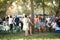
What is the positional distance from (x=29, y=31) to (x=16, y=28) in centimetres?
255

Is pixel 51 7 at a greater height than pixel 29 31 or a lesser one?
greater

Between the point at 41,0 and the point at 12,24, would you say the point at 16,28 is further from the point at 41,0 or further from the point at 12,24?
the point at 41,0

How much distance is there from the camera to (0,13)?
29172 millimetres

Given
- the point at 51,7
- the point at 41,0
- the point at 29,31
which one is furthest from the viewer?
the point at 51,7

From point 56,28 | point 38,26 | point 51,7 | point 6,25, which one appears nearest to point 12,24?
point 6,25

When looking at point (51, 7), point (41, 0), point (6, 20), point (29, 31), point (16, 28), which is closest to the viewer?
point (29, 31)

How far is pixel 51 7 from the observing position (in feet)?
143

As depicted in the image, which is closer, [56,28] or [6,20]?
[56,28]

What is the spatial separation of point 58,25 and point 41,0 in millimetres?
4633

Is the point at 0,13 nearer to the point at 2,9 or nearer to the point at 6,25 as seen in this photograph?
the point at 2,9

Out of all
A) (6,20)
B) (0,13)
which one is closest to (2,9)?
(0,13)

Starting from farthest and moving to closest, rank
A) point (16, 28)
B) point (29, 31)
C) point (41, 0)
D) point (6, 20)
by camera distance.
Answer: point (41, 0)
point (6, 20)
point (16, 28)
point (29, 31)

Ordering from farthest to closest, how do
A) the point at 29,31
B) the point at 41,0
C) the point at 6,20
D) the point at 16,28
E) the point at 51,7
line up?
1. the point at 51,7
2. the point at 41,0
3. the point at 6,20
4. the point at 16,28
5. the point at 29,31

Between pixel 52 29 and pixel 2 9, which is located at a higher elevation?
pixel 2 9
